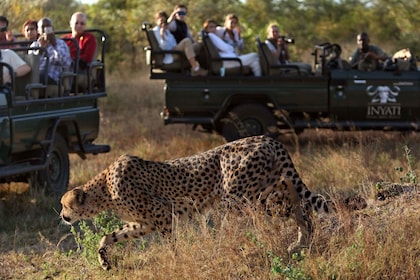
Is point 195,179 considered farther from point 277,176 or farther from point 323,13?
point 323,13

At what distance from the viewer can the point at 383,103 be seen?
43.3 ft

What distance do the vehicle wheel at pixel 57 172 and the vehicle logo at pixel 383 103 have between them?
13.9 feet

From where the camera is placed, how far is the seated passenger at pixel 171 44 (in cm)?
1346

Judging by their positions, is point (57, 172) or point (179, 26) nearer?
point (57, 172)

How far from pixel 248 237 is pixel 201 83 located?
7.32 meters

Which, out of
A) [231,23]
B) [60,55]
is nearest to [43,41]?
[60,55]

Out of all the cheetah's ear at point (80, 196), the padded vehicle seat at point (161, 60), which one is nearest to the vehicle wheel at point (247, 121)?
the padded vehicle seat at point (161, 60)

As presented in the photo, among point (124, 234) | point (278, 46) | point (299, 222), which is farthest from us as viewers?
point (278, 46)

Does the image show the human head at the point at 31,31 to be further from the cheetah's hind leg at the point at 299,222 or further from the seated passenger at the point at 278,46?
the cheetah's hind leg at the point at 299,222

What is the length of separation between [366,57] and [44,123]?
4.88 metres

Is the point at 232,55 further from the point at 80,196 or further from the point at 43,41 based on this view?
the point at 80,196

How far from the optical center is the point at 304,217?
676 centimetres

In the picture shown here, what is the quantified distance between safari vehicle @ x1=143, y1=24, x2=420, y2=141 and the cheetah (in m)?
5.74

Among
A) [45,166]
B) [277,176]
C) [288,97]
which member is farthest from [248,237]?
[288,97]
